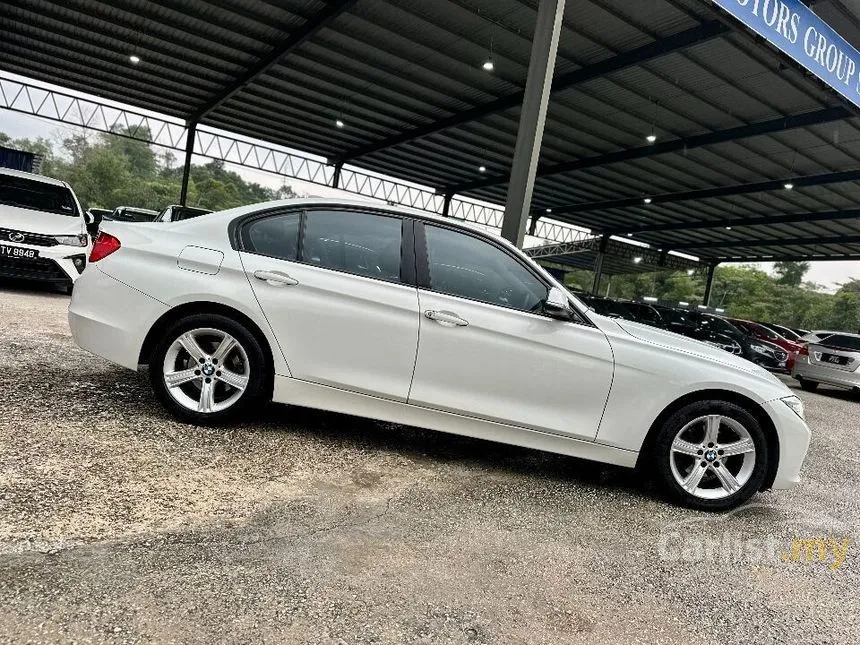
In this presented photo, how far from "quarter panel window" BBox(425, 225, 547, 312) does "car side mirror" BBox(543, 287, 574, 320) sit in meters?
0.07

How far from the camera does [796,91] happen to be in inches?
479

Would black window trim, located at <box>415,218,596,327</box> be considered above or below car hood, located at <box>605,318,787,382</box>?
above

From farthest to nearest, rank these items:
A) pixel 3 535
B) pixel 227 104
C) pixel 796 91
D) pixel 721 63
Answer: pixel 227 104 → pixel 796 91 → pixel 721 63 → pixel 3 535

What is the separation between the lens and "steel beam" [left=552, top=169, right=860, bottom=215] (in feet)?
57.8

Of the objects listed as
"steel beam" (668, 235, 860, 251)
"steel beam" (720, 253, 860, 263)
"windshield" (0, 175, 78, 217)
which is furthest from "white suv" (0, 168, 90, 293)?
"steel beam" (720, 253, 860, 263)

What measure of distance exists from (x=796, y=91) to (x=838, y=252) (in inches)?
916

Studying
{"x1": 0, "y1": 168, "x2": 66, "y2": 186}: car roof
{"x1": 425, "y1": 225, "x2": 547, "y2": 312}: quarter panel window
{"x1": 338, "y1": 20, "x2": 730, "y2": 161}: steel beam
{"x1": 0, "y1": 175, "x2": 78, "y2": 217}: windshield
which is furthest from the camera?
{"x1": 338, "y1": 20, "x2": 730, "y2": 161}: steel beam

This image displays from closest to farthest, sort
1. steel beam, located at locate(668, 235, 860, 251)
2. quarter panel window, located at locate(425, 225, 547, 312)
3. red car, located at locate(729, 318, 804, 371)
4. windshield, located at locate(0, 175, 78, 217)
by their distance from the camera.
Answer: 1. quarter panel window, located at locate(425, 225, 547, 312)
2. windshield, located at locate(0, 175, 78, 217)
3. red car, located at locate(729, 318, 804, 371)
4. steel beam, located at locate(668, 235, 860, 251)

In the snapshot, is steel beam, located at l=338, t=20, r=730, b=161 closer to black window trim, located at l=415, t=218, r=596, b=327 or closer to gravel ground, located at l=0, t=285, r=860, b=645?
black window trim, located at l=415, t=218, r=596, b=327

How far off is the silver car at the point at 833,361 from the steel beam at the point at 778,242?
19264 mm

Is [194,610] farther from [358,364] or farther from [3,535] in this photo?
[358,364]

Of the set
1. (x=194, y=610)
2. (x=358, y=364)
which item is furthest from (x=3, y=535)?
(x=358, y=364)

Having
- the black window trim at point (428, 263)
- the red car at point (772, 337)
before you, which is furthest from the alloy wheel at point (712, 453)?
the red car at point (772, 337)

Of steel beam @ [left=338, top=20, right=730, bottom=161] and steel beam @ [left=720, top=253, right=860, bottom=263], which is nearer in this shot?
steel beam @ [left=338, top=20, right=730, bottom=161]
